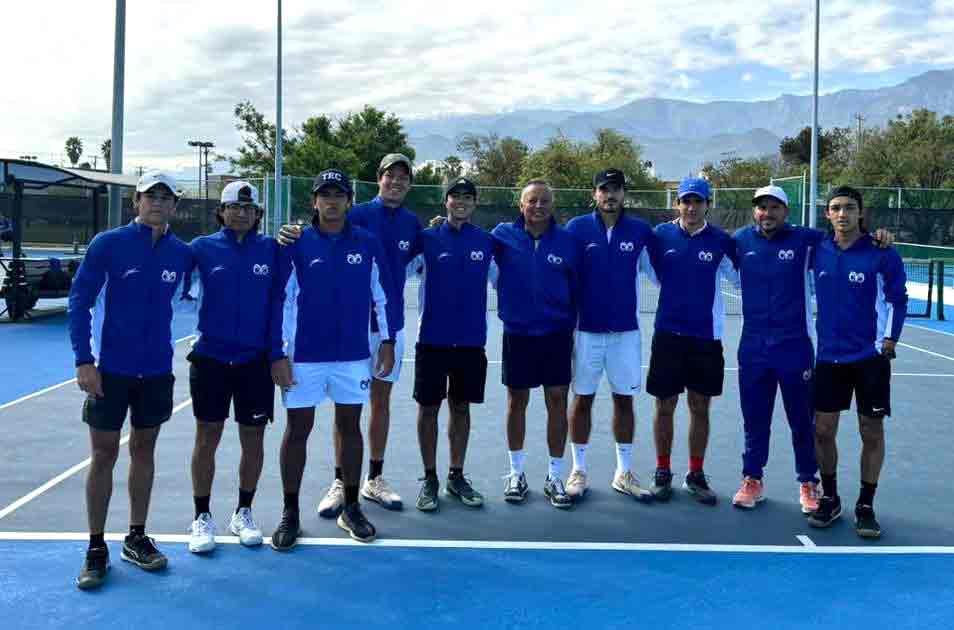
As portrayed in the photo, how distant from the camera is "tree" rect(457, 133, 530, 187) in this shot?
60.2 metres

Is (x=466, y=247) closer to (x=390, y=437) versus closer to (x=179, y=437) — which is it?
(x=390, y=437)

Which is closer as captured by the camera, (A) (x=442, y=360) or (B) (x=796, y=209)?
(A) (x=442, y=360)

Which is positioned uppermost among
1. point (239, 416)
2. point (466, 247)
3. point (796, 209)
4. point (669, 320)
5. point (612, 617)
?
point (796, 209)

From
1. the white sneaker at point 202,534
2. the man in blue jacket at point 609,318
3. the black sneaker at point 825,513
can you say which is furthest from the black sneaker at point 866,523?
the white sneaker at point 202,534

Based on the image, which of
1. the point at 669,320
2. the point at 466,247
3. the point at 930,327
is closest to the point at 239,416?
the point at 466,247

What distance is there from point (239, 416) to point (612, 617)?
2.11 metres

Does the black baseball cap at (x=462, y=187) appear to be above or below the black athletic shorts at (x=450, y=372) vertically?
above

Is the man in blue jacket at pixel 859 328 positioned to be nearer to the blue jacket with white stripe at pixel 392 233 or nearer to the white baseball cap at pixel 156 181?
the blue jacket with white stripe at pixel 392 233

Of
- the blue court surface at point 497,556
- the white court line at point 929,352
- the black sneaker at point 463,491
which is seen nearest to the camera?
the blue court surface at point 497,556

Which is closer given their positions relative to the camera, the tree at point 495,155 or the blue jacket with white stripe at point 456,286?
the blue jacket with white stripe at point 456,286

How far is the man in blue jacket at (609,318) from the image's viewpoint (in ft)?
17.9

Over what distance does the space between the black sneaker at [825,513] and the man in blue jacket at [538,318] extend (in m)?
1.38

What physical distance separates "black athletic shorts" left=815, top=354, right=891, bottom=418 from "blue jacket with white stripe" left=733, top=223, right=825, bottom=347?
30 centimetres

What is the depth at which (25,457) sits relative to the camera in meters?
6.06
